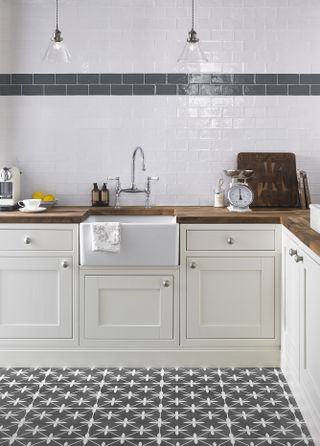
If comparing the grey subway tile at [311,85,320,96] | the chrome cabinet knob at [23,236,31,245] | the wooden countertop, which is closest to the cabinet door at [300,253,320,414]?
the wooden countertop

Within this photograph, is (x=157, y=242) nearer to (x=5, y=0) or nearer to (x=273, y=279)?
(x=273, y=279)

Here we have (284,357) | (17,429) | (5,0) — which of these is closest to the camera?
(17,429)

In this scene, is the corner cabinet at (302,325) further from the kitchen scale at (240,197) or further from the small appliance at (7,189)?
the small appliance at (7,189)

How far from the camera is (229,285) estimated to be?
13.7 ft

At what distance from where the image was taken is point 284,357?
4.05 meters

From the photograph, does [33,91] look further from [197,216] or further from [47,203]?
[197,216]

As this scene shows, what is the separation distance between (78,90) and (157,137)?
0.69 meters

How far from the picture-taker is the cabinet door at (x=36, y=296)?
4.19m

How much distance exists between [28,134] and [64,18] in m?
0.91

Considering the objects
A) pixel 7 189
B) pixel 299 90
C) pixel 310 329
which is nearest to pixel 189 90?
pixel 299 90

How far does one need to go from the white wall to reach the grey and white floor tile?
4.68 ft

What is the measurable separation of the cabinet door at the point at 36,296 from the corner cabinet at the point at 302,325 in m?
1.40

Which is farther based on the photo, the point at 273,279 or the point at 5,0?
the point at 5,0

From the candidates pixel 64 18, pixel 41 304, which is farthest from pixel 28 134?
pixel 41 304
